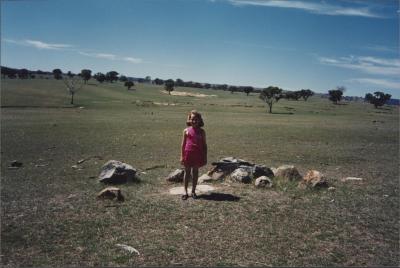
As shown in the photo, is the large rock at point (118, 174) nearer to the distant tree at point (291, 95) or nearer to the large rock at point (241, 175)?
the large rock at point (241, 175)

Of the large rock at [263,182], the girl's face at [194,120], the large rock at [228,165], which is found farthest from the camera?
the large rock at [228,165]

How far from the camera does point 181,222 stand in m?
10.2

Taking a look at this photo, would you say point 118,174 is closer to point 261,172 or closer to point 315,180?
point 261,172

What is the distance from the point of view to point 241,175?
14.7 m

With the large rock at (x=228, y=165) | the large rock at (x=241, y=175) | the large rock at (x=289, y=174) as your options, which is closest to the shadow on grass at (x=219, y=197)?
the large rock at (x=241, y=175)

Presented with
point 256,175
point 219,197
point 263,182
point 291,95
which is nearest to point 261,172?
point 256,175

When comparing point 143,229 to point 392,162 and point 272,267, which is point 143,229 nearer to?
point 272,267

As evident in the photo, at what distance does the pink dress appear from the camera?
12203mm

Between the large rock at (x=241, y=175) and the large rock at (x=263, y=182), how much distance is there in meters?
0.58

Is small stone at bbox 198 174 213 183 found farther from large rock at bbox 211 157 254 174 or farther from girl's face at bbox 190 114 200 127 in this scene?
girl's face at bbox 190 114 200 127

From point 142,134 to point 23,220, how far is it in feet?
76.3

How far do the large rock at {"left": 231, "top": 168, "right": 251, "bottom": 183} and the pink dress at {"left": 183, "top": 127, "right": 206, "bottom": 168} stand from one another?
2.94m

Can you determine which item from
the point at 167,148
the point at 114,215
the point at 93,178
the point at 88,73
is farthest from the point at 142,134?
the point at 88,73

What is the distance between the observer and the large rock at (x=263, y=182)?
546 inches
